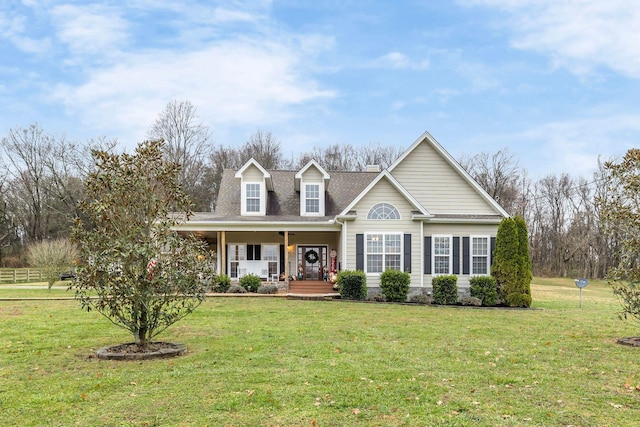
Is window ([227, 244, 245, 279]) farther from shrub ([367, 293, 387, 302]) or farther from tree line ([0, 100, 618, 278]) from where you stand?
tree line ([0, 100, 618, 278])

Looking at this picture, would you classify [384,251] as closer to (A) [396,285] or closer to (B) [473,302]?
(A) [396,285]

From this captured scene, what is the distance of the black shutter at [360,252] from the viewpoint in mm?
18297

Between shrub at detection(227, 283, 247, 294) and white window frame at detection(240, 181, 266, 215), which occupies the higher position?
white window frame at detection(240, 181, 266, 215)

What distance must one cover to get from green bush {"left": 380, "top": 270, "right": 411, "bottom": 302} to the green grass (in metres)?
5.50

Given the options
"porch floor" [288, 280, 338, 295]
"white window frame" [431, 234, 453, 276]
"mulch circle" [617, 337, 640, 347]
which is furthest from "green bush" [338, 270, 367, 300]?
"mulch circle" [617, 337, 640, 347]

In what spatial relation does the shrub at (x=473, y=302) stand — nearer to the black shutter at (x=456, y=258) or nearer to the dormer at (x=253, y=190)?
the black shutter at (x=456, y=258)

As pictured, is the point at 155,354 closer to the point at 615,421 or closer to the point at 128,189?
the point at 128,189

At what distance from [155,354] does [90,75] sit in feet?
47.9

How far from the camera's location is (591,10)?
14453mm

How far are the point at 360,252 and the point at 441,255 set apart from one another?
337cm

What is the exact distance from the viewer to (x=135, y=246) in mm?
7812

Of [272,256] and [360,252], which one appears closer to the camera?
[360,252]

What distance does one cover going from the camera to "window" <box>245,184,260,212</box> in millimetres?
21094

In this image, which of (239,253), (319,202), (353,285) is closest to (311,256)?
(319,202)
